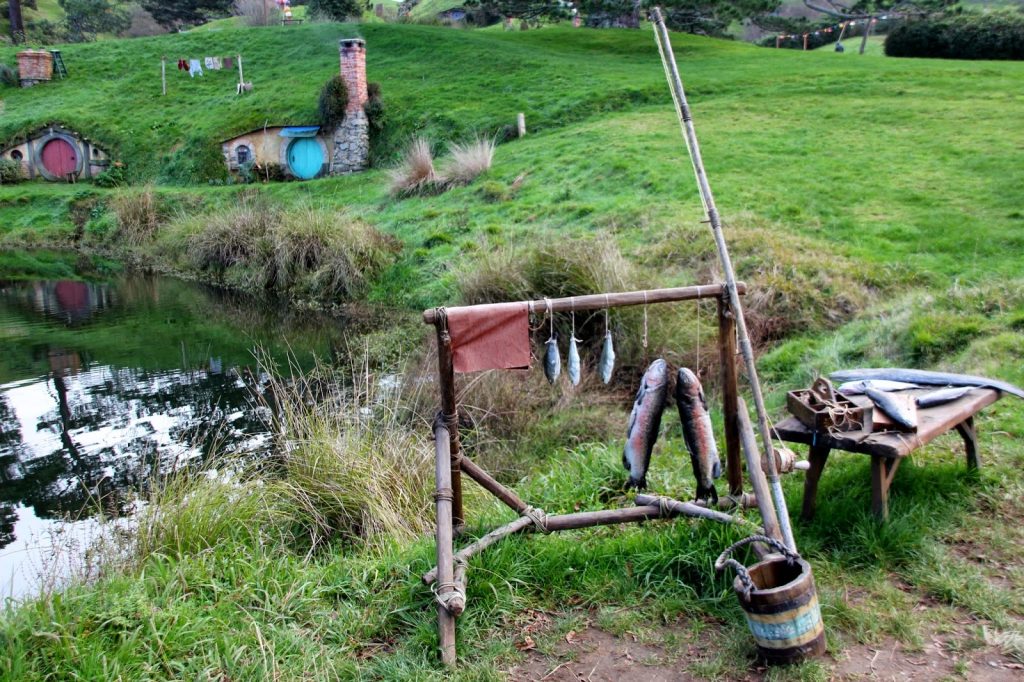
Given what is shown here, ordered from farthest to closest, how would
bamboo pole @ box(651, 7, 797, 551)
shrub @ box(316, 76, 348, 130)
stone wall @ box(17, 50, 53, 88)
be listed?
stone wall @ box(17, 50, 53, 88), shrub @ box(316, 76, 348, 130), bamboo pole @ box(651, 7, 797, 551)

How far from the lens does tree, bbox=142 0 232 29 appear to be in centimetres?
5257

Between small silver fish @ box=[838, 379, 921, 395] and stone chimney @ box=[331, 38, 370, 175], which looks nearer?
small silver fish @ box=[838, 379, 921, 395]

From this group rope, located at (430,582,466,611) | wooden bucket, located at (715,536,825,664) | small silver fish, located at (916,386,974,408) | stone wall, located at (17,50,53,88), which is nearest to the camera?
wooden bucket, located at (715,536,825,664)

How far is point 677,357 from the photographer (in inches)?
343

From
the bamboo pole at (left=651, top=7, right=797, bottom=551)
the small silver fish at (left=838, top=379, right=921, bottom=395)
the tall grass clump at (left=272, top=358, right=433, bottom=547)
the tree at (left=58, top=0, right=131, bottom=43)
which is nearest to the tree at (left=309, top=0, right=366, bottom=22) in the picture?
the tree at (left=58, top=0, right=131, bottom=43)

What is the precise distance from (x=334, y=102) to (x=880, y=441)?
27061 millimetres

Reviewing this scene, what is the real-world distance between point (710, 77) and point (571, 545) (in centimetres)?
2324

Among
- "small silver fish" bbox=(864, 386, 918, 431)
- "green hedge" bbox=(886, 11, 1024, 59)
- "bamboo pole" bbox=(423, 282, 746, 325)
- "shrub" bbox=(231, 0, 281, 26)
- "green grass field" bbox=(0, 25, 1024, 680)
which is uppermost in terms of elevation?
"shrub" bbox=(231, 0, 281, 26)

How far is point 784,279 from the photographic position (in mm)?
9977

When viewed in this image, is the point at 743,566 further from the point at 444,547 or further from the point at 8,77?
the point at 8,77

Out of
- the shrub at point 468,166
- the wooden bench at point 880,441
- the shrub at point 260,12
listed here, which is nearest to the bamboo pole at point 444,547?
the wooden bench at point 880,441

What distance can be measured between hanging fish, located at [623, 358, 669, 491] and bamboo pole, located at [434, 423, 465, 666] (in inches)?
37.3

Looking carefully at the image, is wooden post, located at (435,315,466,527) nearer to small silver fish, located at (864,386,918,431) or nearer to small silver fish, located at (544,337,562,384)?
small silver fish, located at (544,337,562,384)

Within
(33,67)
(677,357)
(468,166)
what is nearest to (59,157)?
(33,67)
